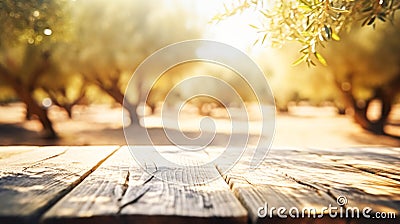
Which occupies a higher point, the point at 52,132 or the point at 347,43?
the point at 347,43

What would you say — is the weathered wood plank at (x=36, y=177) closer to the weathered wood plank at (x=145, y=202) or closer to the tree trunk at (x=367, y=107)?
the weathered wood plank at (x=145, y=202)

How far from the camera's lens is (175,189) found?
139cm

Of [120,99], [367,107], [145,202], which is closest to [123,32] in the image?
[120,99]

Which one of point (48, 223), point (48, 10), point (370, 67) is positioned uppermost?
point (370, 67)

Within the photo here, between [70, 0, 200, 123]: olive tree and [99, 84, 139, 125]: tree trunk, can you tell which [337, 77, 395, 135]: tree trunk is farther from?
[99, 84, 139, 125]: tree trunk

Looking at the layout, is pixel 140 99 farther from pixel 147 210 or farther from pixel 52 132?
pixel 147 210

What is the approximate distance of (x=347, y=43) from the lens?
53.6 ft

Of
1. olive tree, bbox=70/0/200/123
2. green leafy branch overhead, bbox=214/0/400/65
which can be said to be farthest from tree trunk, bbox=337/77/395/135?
green leafy branch overhead, bbox=214/0/400/65

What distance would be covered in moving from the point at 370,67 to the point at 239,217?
17.3 metres

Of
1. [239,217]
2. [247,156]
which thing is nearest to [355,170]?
[247,156]

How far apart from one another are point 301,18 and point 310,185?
1.10 m

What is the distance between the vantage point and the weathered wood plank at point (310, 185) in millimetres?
1229

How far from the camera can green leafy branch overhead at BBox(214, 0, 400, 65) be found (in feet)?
6.61

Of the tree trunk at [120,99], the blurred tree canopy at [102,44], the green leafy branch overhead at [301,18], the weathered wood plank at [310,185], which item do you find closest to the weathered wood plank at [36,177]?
the weathered wood plank at [310,185]
